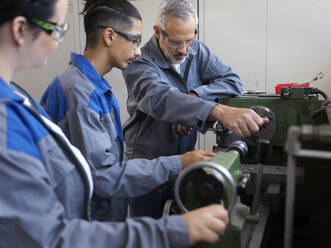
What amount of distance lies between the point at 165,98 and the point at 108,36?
0.37 m

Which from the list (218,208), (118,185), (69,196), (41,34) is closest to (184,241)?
(218,208)

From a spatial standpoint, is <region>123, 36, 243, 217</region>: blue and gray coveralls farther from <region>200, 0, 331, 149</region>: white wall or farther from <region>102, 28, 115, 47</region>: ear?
<region>200, 0, 331, 149</region>: white wall

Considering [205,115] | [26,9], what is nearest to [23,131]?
[26,9]

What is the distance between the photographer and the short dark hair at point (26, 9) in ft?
2.31

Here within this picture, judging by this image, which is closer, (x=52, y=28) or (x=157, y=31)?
(x=52, y=28)

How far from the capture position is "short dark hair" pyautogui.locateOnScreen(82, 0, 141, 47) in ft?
4.06

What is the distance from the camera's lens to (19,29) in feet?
2.39

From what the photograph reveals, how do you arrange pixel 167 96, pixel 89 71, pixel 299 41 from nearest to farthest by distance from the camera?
1. pixel 89 71
2. pixel 167 96
3. pixel 299 41

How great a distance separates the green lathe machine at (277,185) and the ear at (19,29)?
48 centimetres

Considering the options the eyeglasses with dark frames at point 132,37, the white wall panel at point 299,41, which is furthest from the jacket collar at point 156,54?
the white wall panel at point 299,41

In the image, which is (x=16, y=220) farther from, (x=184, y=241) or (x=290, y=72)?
(x=290, y=72)

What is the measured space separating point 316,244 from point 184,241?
337 millimetres

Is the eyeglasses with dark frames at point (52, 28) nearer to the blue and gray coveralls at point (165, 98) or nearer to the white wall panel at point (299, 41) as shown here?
the blue and gray coveralls at point (165, 98)

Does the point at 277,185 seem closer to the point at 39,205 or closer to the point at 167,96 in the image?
the point at 167,96
